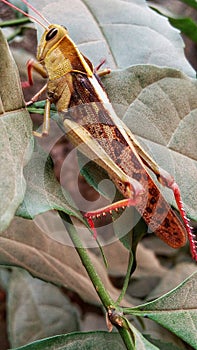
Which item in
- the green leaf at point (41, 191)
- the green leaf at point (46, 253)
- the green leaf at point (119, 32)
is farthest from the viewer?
the green leaf at point (46, 253)

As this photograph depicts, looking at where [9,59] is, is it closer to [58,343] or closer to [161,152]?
[161,152]

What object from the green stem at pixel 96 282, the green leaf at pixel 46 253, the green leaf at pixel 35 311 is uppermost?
the green stem at pixel 96 282

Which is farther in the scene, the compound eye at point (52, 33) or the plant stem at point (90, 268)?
the compound eye at point (52, 33)

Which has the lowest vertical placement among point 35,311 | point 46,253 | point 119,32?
point 35,311

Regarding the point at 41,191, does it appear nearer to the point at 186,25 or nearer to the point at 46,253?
the point at 46,253

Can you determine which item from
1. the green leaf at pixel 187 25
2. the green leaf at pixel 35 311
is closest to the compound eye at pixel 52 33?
the green leaf at pixel 187 25

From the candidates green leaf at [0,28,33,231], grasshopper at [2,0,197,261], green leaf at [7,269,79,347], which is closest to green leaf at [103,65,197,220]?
grasshopper at [2,0,197,261]

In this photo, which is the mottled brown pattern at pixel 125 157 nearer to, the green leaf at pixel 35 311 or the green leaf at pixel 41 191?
the green leaf at pixel 41 191

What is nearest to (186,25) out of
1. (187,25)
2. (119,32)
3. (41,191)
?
(187,25)
